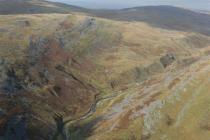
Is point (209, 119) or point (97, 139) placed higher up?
point (209, 119)

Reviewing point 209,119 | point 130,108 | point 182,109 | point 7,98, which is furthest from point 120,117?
point 7,98

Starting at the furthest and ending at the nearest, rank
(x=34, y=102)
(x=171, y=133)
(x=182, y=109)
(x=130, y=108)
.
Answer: (x=34, y=102) < (x=130, y=108) < (x=182, y=109) < (x=171, y=133)

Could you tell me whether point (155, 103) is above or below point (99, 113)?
above

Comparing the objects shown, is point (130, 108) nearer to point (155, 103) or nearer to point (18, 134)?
point (155, 103)

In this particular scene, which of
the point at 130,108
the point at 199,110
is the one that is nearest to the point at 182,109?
the point at 199,110

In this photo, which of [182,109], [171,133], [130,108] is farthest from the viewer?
[130,108]

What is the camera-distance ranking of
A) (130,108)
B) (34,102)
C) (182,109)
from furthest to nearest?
(34,102)
(130,108)
(182,109)

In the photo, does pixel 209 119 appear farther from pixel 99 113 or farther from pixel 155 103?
pixel 99 113

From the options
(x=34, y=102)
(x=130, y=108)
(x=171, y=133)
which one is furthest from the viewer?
(x=34, y=102)

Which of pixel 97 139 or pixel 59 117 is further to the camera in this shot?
pixel 59 117
